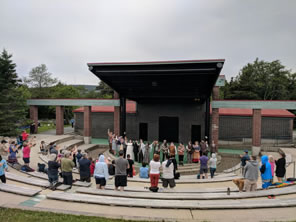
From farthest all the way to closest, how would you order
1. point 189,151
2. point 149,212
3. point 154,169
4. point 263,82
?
point 263,82, point 189,151, point 154,169, point 149,212

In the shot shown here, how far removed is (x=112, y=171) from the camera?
8.91 metres

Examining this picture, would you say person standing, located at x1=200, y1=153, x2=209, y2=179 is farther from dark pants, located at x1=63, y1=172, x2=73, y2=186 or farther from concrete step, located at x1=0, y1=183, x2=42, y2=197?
concrete step, located at x1=0, y1=183, x2=42, y2=197

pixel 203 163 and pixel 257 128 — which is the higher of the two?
pixel 257 128

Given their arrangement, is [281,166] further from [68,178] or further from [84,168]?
[68,178]

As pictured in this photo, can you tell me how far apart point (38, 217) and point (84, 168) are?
116 inches

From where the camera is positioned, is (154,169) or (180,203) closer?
(180,203)

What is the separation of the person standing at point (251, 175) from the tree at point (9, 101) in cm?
2147

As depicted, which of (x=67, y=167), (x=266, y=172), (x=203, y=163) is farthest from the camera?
(x=203, y=163)

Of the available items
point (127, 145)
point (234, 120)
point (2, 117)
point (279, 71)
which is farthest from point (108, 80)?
point (279, 71)

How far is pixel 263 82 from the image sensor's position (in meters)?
44.1

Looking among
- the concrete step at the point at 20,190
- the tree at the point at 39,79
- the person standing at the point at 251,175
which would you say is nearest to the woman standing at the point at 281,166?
the person standing at the point at 251,175

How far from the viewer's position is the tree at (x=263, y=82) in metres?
42.5

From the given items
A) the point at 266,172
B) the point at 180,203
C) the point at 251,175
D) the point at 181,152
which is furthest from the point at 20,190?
the point at 181,152

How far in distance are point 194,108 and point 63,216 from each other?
18883 millimetres
